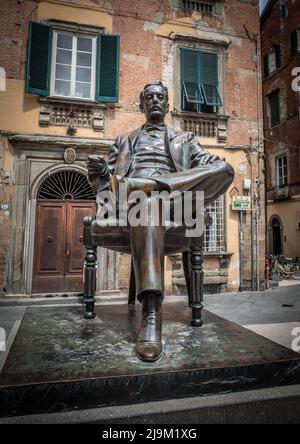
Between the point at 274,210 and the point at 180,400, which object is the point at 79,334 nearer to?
the point at 180,400

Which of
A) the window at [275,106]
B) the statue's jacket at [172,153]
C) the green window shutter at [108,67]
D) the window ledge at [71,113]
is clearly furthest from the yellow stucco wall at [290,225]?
the statue's jacket at [172,153]

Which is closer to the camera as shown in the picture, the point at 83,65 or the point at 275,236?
the point at 83,65

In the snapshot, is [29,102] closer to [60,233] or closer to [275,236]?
[60,233]

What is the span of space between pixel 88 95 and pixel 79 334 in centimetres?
793

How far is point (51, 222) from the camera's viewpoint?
27.0ft

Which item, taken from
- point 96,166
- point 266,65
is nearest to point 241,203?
point 96,166

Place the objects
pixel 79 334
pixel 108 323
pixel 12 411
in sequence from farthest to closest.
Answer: pixel 108 323, pixel 79 334, pixel 12 411

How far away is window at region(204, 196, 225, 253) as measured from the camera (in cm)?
934

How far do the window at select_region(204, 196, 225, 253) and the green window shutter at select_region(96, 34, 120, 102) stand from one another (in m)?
4.09

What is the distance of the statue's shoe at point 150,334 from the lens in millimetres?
1459

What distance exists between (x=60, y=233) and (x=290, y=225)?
45.7 feet

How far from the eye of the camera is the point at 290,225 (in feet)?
58.6

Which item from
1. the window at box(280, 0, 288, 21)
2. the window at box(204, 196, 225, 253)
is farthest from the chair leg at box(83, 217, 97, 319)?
the window at box(280, 0, 288, 21)
